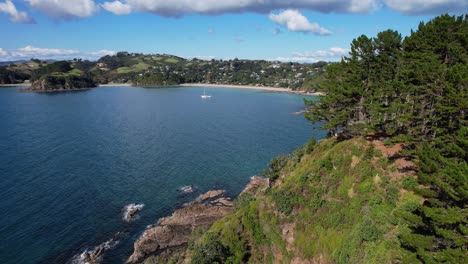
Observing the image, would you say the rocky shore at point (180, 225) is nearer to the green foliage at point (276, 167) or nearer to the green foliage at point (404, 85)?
the green foliage at point (276, 167)

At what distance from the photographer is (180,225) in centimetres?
5256

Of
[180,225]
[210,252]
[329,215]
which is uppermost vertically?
[329,215]

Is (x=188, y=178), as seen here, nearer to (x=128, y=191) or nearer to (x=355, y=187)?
(x=128, y=191)

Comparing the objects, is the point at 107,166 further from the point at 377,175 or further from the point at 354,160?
the point at 377,175

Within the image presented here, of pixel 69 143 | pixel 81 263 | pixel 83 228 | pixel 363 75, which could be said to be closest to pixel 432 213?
pixel 363 75

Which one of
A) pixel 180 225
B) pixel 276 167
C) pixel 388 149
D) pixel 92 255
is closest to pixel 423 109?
pixel 388 149

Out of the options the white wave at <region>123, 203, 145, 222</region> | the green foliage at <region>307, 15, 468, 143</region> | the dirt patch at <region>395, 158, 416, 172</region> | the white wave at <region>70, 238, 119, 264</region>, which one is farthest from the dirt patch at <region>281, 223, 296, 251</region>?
the white wave at <region>123, 203, 145, 222</region>

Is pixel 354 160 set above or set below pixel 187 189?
above

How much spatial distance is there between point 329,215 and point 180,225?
2625 cm

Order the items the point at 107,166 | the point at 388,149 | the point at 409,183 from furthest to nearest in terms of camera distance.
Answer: the point at 107,166 → the point at 388,149 → the point at 409,183

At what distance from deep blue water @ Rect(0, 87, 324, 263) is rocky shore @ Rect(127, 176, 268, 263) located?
244cm

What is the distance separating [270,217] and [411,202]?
58.2ft

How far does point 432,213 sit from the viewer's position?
22.5m

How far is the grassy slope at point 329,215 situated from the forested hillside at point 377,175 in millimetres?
119
